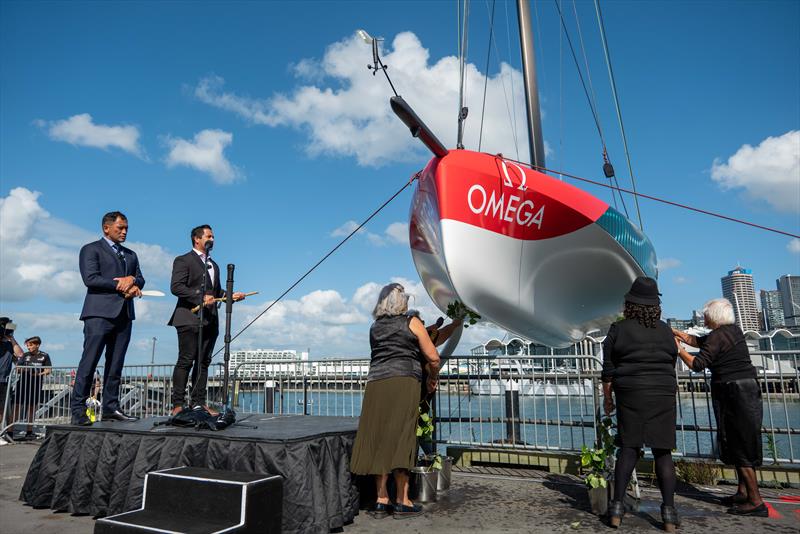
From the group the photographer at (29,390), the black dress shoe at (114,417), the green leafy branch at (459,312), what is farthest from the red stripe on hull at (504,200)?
the photographer at (29,390)

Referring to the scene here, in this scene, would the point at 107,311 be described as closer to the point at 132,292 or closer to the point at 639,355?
the point at 132,292

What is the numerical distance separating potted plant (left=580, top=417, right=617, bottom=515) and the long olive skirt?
1.27 meters

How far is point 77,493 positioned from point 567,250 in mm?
4917

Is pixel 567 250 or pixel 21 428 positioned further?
pixel 21 428

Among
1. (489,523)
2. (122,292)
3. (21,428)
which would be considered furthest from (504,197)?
(21,428)

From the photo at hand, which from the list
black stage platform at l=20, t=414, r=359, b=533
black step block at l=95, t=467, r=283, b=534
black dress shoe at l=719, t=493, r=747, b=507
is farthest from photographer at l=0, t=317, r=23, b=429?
black dress shoe at l=719, t=493, r=747, b=507

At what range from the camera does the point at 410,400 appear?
353cm

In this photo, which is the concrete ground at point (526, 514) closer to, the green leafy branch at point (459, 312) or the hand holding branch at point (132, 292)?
the green leafy branch at point (459, 312)

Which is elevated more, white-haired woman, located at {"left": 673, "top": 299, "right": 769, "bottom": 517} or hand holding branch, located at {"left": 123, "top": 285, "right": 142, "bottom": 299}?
hand holding branch, located at {"left": 123, "top": 285, "right": 142, "bottom": 299}

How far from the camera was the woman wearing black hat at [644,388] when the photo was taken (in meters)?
3.15

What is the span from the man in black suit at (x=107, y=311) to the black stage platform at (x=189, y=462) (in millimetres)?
446

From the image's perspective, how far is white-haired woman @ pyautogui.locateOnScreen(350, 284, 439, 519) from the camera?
3.44 m

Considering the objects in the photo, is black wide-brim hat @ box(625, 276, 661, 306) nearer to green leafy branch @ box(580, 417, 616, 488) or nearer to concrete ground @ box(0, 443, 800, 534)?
green leafy branch @ box(580, 417, 616, 488)

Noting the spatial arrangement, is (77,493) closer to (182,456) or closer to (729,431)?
(182,456)
